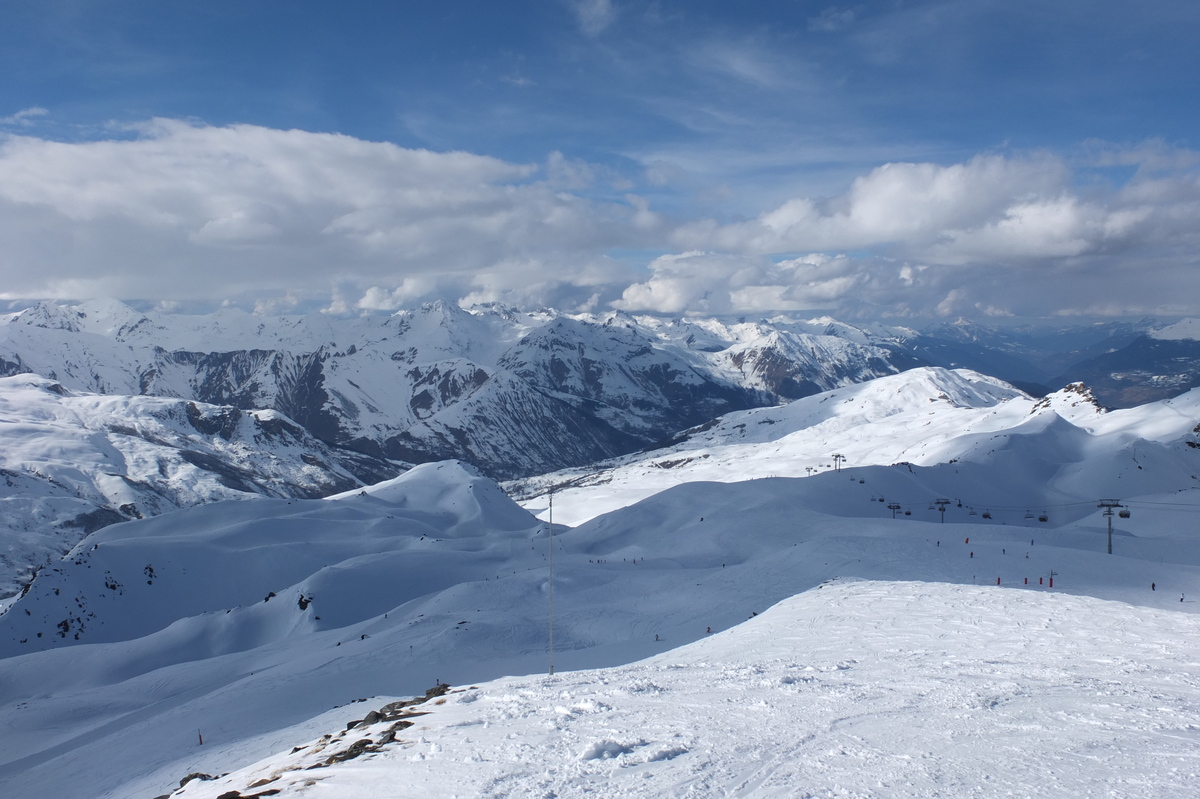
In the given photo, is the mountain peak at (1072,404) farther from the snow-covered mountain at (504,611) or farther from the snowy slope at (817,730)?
the snowy slope at (817,730)

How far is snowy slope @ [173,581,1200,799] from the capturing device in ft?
40.4

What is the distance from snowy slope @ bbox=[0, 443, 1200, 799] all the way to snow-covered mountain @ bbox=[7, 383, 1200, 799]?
227 millimetres

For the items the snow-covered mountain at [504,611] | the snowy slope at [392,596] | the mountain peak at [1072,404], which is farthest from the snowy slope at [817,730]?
the mountain peak at [1072,404]

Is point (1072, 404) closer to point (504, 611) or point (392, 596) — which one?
point (392, 596)

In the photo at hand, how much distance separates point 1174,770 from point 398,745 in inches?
612

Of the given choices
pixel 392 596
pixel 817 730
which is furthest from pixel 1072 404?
pixel 817 730

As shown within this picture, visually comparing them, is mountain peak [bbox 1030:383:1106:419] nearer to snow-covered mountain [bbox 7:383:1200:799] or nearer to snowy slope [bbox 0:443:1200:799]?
snow-covered mountain [bbox 7:383:1200:799]

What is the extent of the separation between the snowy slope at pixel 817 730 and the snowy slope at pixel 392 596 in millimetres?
974

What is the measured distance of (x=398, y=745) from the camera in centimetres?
1559

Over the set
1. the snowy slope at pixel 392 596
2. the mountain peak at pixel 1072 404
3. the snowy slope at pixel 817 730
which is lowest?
the snowy slope at pixel 392 596

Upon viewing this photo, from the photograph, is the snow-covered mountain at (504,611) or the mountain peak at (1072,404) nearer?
the snow-covered mountain at (504,611)

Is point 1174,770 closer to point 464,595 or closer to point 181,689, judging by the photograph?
point 464,595

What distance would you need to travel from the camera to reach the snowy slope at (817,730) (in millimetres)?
12312

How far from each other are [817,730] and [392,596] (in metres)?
53.5
